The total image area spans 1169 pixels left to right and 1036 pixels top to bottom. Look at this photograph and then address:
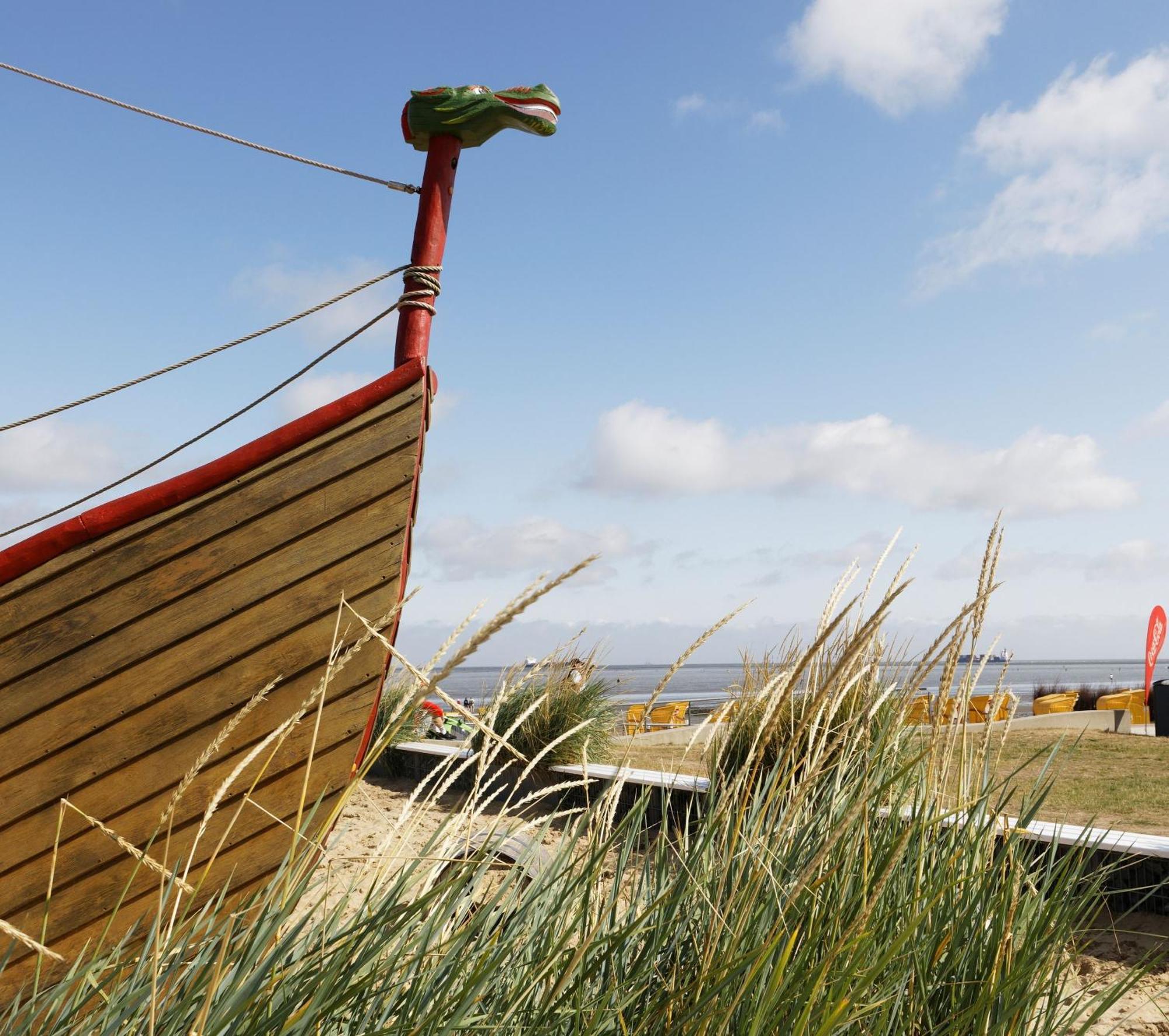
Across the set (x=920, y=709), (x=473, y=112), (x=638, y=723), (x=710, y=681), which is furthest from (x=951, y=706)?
(x=710, y=681)

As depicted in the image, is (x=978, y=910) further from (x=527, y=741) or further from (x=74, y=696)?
(x=527, y=741)

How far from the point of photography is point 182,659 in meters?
2.69

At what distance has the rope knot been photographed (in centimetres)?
314

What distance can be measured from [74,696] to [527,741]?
5.13m

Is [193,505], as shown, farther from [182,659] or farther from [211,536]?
[182,659]

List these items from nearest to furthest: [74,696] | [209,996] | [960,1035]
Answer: [209,996]
[960,1035]
[74,696]

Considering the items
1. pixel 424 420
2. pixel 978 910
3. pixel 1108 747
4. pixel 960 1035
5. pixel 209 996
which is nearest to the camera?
pixel 209 996

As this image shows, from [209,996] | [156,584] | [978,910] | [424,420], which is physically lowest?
[978,910]

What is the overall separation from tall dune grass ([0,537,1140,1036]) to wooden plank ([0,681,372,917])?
91 centimetres

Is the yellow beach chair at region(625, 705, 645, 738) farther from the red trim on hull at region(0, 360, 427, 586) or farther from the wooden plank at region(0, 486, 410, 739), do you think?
the red trim on hull at region(0, 360, 427, 586)

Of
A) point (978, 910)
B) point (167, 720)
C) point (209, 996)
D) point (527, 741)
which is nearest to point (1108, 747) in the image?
point (527, 741)

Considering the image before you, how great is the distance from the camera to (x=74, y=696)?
8.61ft

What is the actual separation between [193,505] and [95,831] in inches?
39.6

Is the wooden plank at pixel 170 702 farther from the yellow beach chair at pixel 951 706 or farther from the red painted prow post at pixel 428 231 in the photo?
the yellow beach chair at pixel 951 706
